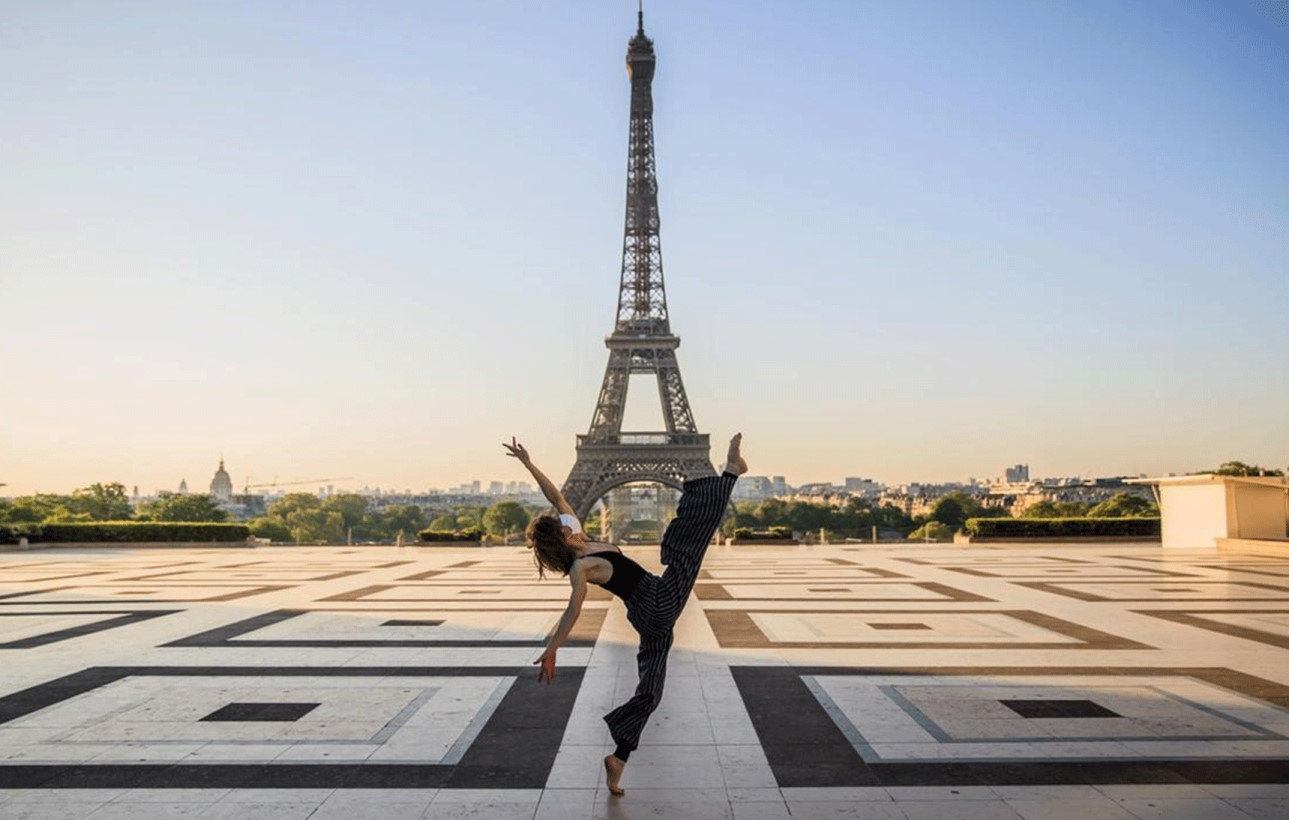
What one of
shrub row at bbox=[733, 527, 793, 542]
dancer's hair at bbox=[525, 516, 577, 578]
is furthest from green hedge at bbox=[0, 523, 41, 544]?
dancer's hair at bbox=[525, 516, 577, 578]

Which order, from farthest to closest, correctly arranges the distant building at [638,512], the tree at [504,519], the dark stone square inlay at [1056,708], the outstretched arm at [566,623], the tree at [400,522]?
1. the tree at [400,522]
2. the distant building at [638,512]
3. the tree at [504,519]
4. the dark stone square inlay at [1056,708]
5. the outstretched arm at [566,623]

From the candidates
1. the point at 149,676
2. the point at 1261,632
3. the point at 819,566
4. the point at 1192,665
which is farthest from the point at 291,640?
the point at 819,566

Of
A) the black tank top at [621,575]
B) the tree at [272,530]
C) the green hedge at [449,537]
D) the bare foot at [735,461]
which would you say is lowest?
the tree at [272,530]

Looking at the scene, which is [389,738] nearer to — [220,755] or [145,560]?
[220,755]

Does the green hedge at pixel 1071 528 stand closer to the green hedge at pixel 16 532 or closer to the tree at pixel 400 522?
the green hedge at pixel 16 532

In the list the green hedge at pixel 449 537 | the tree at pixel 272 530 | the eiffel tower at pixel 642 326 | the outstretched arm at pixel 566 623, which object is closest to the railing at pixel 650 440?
the eiffel tower at pixel 642 326

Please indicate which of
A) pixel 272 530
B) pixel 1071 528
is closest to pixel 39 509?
pixel 272 530

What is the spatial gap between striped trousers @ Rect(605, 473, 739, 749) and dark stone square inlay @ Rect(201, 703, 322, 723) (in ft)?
10.2

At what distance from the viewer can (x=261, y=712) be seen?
276 inches

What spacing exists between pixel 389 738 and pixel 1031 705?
15.9 ft

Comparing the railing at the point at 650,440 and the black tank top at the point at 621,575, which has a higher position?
the railing at the point at 650,440

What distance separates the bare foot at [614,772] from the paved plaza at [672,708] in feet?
0.35

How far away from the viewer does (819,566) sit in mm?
22344

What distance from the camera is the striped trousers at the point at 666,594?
497 cm
